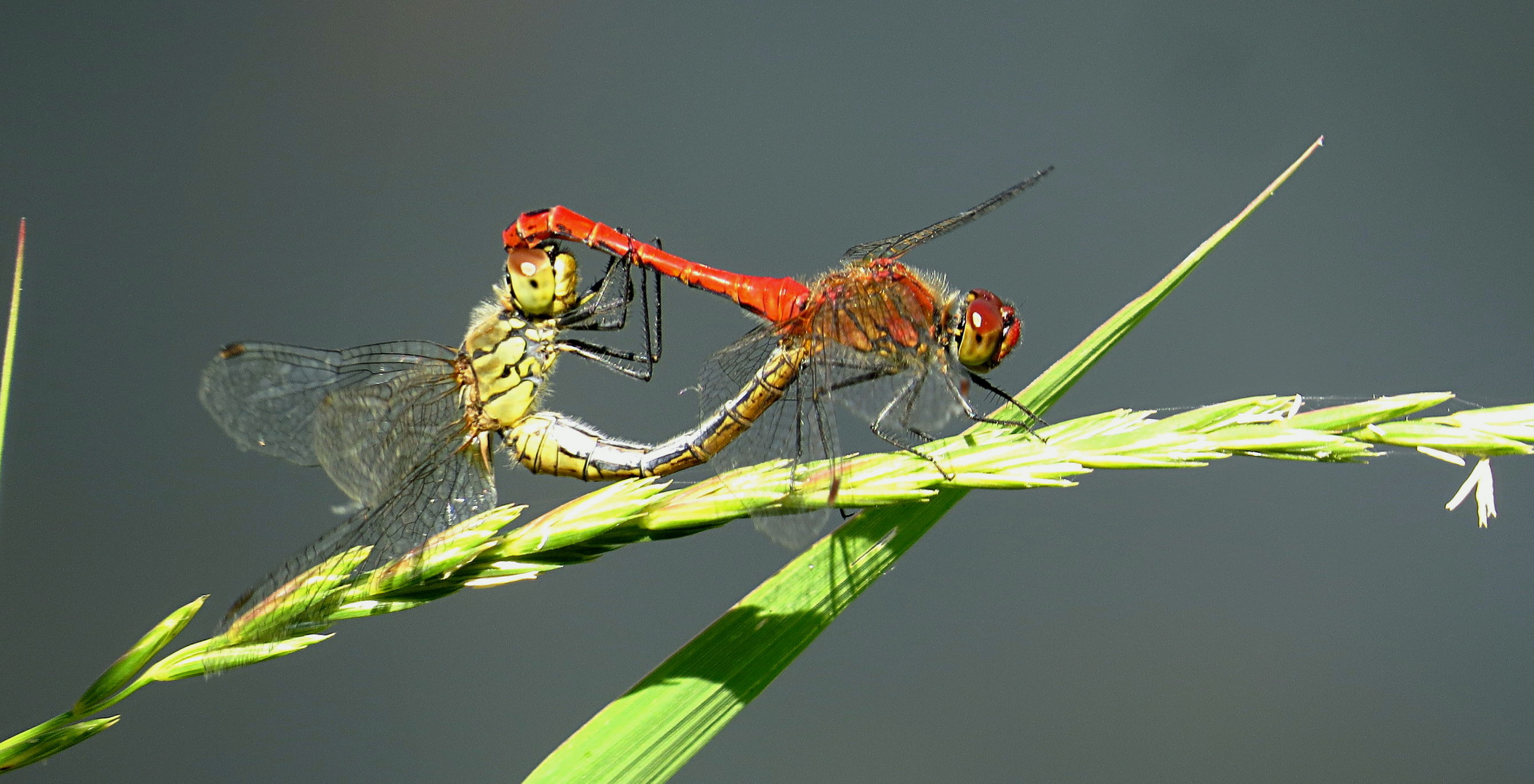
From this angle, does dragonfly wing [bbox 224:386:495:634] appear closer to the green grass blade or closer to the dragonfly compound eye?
the dragonfly compound eye

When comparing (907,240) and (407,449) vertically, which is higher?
(907,240)

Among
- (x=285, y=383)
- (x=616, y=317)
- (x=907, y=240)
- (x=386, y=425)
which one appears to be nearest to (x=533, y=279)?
(x=616, y=317)

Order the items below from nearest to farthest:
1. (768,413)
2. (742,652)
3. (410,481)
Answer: (742,652) → (410,481) → (768,413)

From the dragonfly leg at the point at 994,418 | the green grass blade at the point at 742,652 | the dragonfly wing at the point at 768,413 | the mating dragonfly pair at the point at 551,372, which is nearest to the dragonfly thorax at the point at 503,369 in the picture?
the mating dragonfly pair at the point at 551,372

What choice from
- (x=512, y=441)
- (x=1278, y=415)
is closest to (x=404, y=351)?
(x=512, y=441)

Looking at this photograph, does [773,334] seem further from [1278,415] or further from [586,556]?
[1278,415]

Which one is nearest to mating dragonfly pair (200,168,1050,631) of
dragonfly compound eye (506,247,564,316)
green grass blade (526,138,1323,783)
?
dragonfly compound eye (506,247,564,316)

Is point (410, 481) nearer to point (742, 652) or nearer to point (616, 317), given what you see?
point (616, 317)
